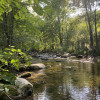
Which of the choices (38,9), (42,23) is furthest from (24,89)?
(42,23)

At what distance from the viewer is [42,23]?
297 inches

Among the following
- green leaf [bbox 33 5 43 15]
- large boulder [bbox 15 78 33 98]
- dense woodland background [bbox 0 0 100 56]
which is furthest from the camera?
large boulder [bbox 15 78 33 98]

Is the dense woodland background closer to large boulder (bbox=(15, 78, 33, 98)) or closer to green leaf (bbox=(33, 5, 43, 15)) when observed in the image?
green leaf (bbox=(33, 5, 43, 15))

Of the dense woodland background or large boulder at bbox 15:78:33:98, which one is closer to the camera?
the dense woodland background

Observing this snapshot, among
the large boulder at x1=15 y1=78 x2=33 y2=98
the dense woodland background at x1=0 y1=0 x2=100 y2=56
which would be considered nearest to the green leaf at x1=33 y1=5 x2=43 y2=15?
the dense woodland background at x1=0 y1=0 x2=100 y2=56

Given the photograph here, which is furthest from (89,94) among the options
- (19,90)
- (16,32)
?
(16,32)

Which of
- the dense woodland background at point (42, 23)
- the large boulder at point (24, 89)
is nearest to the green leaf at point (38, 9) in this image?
the dense woodland background at point (42, 23)

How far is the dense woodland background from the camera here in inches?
100

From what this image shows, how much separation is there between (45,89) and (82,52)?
1515cm

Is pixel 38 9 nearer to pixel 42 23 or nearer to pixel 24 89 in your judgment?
pixel 24 89

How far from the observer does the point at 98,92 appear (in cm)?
450

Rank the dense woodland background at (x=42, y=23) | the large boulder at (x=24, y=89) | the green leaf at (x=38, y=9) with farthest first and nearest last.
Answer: the large boulder at (x=24, y=89)
the dense woodland background at (x=42, y=23)
the green leaf at (x=38, y=9)

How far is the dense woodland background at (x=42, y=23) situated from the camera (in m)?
2.54

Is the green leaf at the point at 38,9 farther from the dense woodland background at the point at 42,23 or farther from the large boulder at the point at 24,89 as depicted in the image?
the large boulder at the point at 24,89
